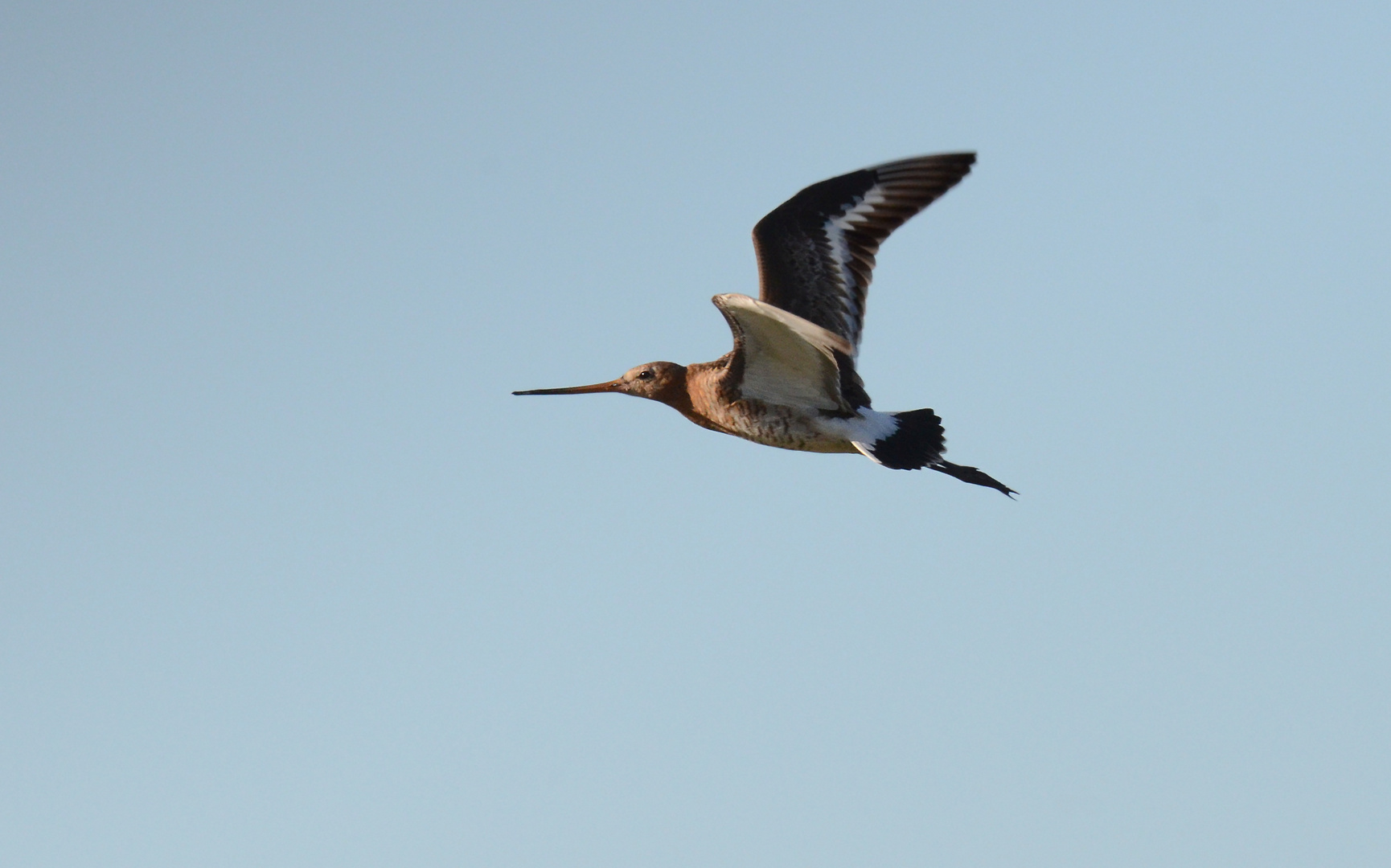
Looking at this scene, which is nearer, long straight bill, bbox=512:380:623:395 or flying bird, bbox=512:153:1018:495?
flying bird, bbox=512:153:1018:495

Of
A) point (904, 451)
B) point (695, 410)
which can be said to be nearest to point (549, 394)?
point (695, 410)

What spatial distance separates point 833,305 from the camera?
10.8m

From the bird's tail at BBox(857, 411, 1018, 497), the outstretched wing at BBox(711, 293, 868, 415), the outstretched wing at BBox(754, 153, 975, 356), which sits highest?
the outstretched wing at BBox(754, 153, 975, 356)

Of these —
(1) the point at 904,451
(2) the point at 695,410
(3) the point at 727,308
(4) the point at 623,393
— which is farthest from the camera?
(4) the point at 623,393

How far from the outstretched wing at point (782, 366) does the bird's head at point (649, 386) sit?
1077mm

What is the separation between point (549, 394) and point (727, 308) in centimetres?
361

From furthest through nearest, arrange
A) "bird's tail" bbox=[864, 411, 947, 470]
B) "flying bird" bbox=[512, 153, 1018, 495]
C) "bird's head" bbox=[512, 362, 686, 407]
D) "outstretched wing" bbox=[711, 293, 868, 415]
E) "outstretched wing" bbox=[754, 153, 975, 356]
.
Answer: "bird's head" bbox=[512, 362, 686, 407] < "outstretched wing" bbox=[754, 153, 975, 356] < "flying bird" bbox=[512, 153, 1018, 495] < "bird's tail" bbox=[864, 411, 947, 470] < "outstretched wing" bbox=[711, 293, 868, 415]

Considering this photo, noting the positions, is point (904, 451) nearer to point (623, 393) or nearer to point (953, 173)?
point (953, 173)

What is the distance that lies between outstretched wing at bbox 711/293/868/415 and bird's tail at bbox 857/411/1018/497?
37 centimetres

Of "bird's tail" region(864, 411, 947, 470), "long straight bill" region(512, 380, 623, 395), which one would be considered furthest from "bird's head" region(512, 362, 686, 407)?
"bird's tail" region(864, 411, 947, 470)

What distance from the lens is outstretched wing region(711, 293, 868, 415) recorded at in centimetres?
966

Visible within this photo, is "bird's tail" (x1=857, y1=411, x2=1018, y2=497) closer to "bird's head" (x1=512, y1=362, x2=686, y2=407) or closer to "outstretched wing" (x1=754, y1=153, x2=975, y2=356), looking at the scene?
"outstretched wing" (x1=754, y1=153, x2=975, y2=356)

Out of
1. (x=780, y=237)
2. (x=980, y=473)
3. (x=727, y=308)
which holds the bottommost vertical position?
(x=980, y=473)

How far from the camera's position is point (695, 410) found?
11.4 m
